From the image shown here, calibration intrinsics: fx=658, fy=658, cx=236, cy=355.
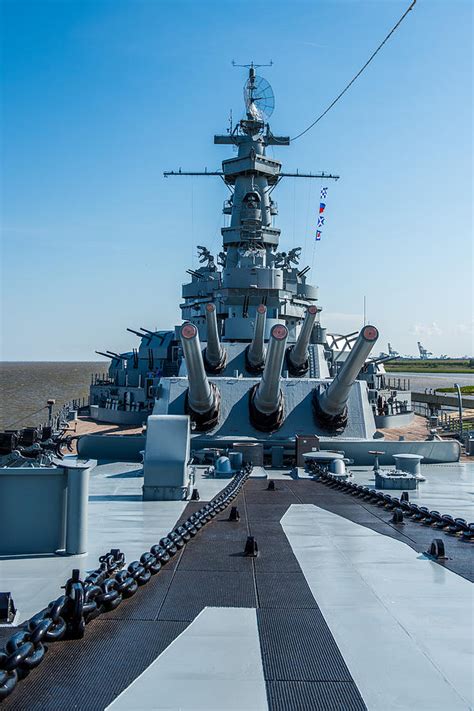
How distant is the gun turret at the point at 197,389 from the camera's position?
6.62 meters

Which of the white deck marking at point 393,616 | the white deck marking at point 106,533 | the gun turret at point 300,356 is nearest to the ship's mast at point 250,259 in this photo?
the gun turret at point 300,356

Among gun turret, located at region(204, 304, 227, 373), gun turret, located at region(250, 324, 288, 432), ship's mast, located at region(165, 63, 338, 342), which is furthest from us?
ship's mast, located at region(165, 63, 338, 342)

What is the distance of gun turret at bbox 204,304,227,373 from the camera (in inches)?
369

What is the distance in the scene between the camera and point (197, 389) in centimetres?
758

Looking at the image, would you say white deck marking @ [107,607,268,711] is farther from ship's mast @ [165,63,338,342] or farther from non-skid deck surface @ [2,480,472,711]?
ship's mast @ [165,63,338,342]

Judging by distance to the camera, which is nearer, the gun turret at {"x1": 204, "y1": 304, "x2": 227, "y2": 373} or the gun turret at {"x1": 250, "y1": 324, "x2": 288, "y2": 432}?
the gun turret at {"x1": 250, "y1": 324, "x2": 288, "y2": 432}

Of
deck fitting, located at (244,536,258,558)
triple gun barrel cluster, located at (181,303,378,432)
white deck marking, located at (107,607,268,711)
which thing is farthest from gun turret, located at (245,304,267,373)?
white deck marking, located at (107,607,268,711)

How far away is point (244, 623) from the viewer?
7.78 ft

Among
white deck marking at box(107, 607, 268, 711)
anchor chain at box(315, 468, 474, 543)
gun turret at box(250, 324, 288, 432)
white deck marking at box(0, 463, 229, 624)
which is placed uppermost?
gun turret at box(250, 324, 288, 432)

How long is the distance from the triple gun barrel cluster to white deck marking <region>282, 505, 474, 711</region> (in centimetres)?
299

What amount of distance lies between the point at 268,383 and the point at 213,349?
8.15 feet

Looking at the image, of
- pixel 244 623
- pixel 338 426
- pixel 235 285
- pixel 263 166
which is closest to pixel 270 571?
pixel 244 623

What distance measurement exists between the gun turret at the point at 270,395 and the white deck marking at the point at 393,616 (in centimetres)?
320

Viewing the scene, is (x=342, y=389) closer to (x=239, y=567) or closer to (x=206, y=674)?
(x=239, y=567)
